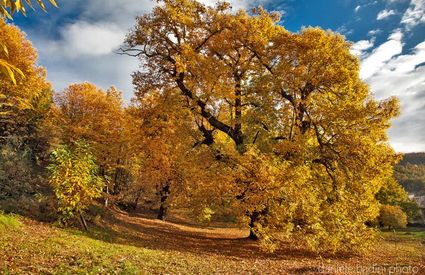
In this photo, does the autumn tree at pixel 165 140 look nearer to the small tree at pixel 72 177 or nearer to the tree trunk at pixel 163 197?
the tree trunk at pixel 163 197

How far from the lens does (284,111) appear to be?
22.0 metres

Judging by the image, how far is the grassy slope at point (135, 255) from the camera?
11.0 metres

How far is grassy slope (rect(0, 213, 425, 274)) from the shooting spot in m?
11.0

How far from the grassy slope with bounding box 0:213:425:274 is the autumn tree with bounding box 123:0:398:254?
168cm

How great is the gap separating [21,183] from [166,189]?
53.8 feet

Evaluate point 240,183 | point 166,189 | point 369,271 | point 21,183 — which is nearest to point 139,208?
point 166,189

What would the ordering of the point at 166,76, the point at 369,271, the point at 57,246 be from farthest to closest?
the point at 166,76 < the point at 369,271 < the point at 57,246

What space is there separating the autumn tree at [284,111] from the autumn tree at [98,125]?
624 inches

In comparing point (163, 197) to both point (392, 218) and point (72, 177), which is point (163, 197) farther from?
point (392, 218)

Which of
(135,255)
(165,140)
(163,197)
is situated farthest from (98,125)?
(135,255)

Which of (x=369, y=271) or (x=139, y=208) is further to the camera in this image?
(x=139, y=208)

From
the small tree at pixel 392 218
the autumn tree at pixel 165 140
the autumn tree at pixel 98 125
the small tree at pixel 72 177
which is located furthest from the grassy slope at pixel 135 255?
the small tree at pixel 392 218

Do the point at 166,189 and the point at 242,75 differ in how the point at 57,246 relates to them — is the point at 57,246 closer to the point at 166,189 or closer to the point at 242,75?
the point at 242,75

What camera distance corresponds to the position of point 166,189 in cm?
3556
